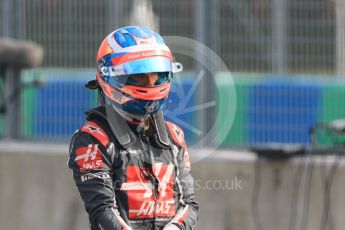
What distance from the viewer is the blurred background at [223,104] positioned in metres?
7.80

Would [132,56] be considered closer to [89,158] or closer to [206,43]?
[89,158]

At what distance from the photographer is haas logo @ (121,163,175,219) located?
14.8 ft

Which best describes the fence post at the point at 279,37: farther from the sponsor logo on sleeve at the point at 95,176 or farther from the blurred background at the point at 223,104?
the sponsor logo on sleeve at the point at 95,176

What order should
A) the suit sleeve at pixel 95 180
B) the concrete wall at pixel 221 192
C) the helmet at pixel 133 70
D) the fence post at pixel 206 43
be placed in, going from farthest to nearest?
the fence post at pixel 206 43
the concrete wall at pixel 221 192
the helmet at pixel 133 70
the suit sleeve at pixel 95 180

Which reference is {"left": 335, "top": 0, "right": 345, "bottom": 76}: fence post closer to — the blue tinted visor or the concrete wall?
the concrete wall

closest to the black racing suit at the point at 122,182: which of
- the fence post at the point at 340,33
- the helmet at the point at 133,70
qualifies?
the helmet at the point at 133,70

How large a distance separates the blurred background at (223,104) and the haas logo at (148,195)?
10.7ft

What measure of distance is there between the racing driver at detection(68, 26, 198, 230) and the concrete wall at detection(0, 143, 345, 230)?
10.2 feet

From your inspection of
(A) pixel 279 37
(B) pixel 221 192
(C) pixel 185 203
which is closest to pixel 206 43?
(A) pixel 279 37

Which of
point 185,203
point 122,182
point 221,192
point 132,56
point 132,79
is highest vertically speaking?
point 132,56

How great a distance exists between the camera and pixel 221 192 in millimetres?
7898

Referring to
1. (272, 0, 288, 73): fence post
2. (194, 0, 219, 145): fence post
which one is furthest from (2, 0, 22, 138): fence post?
(272, 0, 288, 73): fence post

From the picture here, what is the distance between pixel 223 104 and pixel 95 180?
13.2 feet

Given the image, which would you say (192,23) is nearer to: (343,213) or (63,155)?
(63,155)
